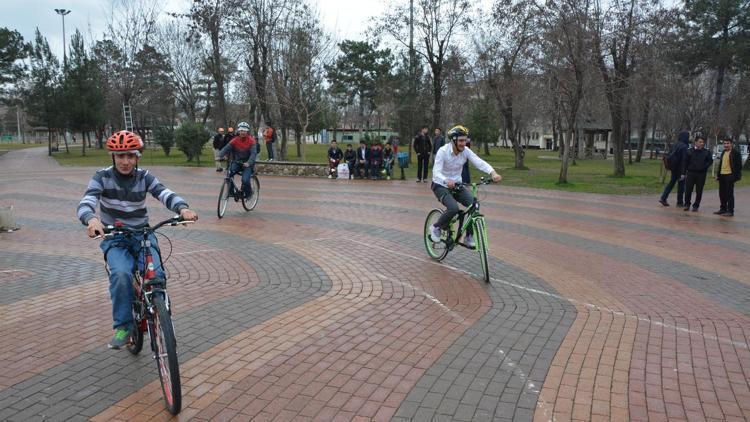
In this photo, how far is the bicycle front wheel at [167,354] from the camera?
3348 mm

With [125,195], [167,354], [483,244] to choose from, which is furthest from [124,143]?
[483,244]

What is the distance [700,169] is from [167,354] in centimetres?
1369

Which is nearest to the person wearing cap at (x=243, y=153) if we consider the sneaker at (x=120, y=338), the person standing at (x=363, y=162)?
the sneaker at (x=120, y=338)

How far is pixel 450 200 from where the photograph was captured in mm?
7258

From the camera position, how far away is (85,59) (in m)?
46.9

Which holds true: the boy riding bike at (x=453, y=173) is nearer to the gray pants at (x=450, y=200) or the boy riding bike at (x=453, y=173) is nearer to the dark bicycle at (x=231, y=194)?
the gray pants at (x=450, y=200)

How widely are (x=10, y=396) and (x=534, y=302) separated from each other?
4750 mm

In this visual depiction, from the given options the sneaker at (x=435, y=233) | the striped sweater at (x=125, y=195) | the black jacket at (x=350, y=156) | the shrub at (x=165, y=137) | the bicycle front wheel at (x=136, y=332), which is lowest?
the bicycle front wheel at (x=136, y=332)

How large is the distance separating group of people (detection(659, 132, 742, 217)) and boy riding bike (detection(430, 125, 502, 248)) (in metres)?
8.73

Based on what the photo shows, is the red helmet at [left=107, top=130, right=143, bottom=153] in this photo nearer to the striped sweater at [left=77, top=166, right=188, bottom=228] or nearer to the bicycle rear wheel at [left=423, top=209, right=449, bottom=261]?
the striped sweater at [left=77, top=166, right=188, bottom=228]

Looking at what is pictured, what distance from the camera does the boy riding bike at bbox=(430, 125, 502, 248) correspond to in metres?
7.14

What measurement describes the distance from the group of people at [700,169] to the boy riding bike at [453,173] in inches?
344

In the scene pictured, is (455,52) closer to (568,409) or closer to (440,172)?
(440,172)

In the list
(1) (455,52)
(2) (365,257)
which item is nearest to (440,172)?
(2) (365,257)
